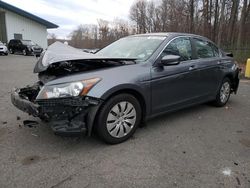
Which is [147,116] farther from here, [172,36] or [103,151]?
[172,36]

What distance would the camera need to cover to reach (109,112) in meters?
3.22

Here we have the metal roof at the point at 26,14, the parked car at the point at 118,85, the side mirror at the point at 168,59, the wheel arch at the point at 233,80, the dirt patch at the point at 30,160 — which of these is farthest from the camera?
the metal roof at the point at 26,14

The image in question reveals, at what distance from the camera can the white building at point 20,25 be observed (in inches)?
1120

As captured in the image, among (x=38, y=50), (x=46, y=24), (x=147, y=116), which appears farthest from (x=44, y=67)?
(x=46, y=24)

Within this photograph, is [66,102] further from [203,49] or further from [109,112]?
[203,49]

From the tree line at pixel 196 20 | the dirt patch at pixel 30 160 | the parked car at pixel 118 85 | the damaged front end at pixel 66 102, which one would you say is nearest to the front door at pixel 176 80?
the parked car at pixel 118 85

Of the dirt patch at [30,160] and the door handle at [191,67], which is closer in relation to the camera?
the dirt patch at [30,160]

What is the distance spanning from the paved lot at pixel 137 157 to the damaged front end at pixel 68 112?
38cm

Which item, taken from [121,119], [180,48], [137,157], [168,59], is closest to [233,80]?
[180,48]

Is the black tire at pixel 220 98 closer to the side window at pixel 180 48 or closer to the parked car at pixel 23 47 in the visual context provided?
the side window at pixel 180 48

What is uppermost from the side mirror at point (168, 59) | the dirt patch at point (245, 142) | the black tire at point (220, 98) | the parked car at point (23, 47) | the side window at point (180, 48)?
the parked car at point (23, 47)

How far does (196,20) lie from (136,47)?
30.6 metres

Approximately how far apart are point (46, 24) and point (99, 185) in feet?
110

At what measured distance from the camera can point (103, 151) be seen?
3223 mm
